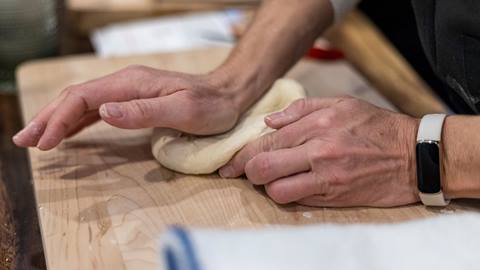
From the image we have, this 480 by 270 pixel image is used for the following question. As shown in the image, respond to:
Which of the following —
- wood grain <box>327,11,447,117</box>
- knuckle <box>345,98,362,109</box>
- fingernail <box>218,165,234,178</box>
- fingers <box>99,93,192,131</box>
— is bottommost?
wood grain <box>327,11,447,117</box>

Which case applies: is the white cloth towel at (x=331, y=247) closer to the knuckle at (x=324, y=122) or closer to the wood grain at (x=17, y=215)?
the knuckle at (x=324, y=122)

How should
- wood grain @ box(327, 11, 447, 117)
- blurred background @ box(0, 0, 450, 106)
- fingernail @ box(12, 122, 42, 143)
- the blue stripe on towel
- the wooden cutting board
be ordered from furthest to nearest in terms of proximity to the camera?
1. blurred background @ box(0, 0, 450, 106)
2. wood grain @ box(327, 11, 447, 117)
3. fingernail @ box(12, 122, 42, 143)
4. the wooden cutting board
5. the blue stripe on towel

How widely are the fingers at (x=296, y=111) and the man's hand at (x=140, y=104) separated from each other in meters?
0.08

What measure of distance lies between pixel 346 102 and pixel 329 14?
0.27 metres

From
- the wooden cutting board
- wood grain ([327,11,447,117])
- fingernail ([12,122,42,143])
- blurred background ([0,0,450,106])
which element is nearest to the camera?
the wooden cutting board

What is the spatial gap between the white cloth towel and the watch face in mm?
123

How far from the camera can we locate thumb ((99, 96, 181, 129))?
2.72 feet

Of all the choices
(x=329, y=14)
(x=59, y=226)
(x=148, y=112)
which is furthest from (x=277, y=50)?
(x=59, y=226)

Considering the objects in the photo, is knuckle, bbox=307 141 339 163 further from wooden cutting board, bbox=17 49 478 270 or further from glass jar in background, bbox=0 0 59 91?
glass jar in background, bbox=0 0 59 91

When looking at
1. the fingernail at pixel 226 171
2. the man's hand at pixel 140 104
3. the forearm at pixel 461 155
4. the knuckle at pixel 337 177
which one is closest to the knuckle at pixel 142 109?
the man's hand at pixel 140 104

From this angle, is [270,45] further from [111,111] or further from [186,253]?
[186,253]

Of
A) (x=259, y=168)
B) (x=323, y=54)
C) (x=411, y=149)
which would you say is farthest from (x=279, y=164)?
(x=323, y=54)

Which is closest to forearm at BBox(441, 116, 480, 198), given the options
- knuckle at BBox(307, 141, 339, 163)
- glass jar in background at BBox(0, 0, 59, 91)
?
knuckle at BBox(307, 141, 339, 163)

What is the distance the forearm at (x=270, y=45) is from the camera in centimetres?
96
